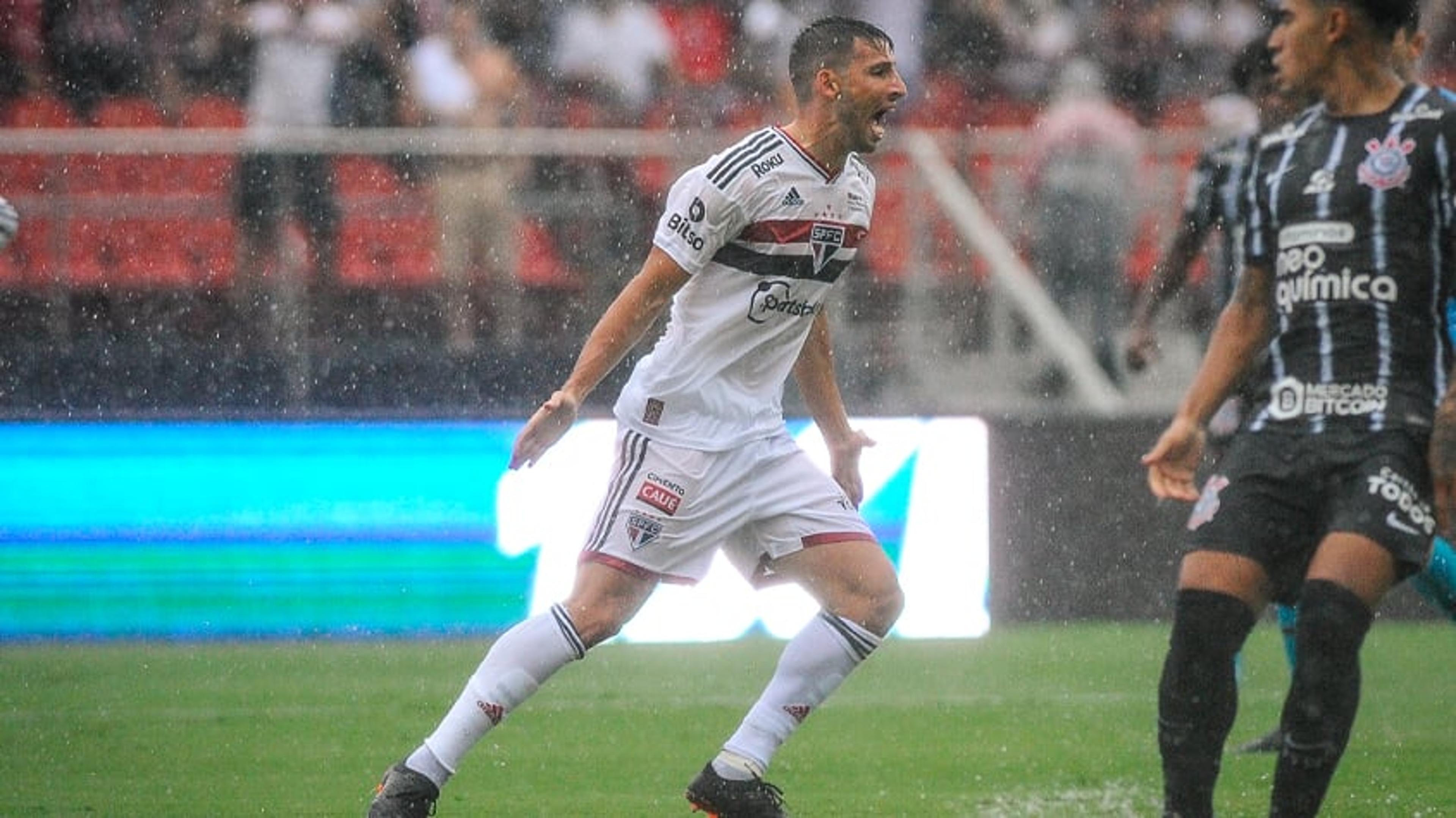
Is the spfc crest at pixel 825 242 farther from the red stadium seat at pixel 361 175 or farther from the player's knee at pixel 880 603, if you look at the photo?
the red stadium seat at pixel 361 175

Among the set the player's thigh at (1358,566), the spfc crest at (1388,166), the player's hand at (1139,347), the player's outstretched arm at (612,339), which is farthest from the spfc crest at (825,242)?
the player's hand at (1139,347)

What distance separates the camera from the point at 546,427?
4.93 m

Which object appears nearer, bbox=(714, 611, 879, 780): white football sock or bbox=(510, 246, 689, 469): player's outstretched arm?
bbox=(510, 246, 689, 469): player's outstretched arm

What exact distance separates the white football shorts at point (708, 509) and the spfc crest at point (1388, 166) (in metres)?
1.65

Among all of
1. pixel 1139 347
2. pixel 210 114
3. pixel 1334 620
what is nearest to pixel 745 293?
pixel 1334 620

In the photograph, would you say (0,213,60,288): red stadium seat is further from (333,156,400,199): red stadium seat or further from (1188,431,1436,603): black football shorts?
(1188,431,1436,603): black football shorts

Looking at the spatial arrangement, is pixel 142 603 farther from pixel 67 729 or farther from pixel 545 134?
pixel 545 134

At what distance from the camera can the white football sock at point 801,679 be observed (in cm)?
543

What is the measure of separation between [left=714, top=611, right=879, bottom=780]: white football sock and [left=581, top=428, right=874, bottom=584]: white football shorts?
23cm

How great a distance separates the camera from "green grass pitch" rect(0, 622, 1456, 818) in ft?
20.0

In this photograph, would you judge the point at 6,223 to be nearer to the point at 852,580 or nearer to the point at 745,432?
the point at 745,432

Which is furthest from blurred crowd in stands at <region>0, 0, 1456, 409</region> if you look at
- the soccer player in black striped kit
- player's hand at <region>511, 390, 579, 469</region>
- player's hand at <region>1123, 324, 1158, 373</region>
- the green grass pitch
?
the soccer player in black striped kit

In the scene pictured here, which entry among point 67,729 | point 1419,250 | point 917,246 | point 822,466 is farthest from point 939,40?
point 1419,250

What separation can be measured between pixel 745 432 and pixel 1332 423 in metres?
1.56
